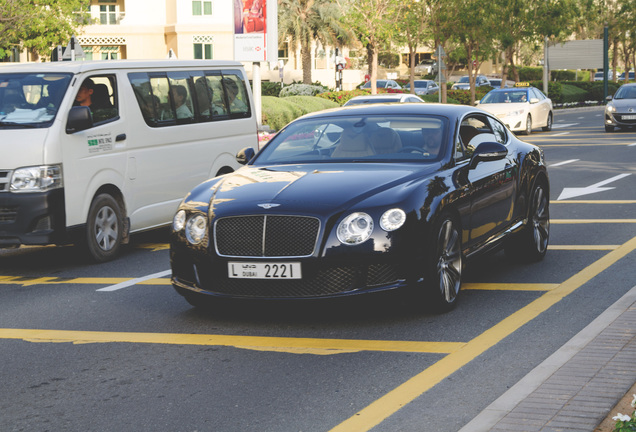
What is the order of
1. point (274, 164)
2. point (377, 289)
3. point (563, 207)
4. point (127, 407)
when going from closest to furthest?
point (127, 407) → point (377, 289) → point (274, 164) → point (563, 207)

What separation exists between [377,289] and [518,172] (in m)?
2.86

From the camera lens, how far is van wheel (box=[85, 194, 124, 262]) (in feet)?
33.3

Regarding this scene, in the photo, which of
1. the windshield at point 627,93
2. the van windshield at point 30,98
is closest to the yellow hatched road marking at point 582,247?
the van windshield at point 30,98

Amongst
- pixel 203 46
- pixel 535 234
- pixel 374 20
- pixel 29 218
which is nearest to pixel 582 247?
pixel 535 234

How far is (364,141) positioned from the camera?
8.06 meters

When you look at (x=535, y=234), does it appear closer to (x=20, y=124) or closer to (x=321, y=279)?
(x=321, y=279)

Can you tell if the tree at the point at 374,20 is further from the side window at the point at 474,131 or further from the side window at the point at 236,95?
the side window at the point at 474,131

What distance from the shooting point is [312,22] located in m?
63.6

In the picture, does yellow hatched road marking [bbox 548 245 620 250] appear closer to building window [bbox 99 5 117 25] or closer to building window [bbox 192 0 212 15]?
building window [bbox 192 0 212 15]

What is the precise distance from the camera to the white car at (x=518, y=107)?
102 ft

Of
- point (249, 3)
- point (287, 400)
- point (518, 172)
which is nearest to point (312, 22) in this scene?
point (249, 3)

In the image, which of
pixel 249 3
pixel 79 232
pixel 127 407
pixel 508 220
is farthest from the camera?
pixel 249 3

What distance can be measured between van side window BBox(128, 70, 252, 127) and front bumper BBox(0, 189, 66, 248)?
1.88m

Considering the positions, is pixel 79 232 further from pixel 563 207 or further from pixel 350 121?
pixel 563 207
